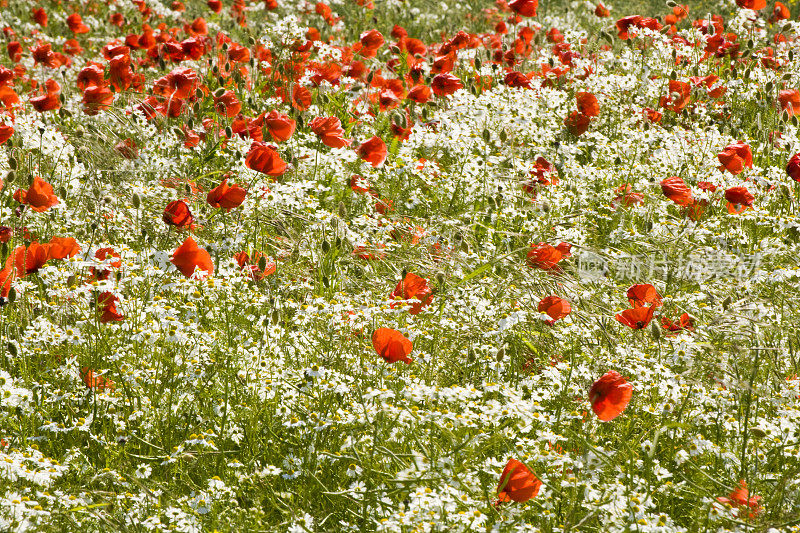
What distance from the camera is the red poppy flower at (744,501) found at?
2258 mm

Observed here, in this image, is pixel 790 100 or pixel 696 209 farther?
pixel 790 100

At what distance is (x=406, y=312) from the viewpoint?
3.27m

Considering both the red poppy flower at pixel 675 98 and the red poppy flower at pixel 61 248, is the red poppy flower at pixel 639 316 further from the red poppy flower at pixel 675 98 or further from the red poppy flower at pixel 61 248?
the red poppy flower at pixel 675 98

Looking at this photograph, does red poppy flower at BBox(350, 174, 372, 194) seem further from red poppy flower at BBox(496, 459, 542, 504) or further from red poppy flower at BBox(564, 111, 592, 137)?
red poppy flower at BBox(496, 459, 542, 504)

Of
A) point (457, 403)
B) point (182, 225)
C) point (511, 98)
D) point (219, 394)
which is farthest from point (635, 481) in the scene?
point (511, 98)

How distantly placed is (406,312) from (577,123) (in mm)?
2185

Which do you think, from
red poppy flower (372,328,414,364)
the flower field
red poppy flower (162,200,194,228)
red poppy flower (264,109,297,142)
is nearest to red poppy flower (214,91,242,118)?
the flower field

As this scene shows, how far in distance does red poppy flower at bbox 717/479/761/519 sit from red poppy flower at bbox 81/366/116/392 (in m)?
1.90

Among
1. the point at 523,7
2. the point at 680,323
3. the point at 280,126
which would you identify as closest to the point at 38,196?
the point at 280,126

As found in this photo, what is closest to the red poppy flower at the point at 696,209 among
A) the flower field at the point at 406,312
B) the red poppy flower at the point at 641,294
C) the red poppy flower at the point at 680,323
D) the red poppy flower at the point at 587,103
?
the flower field at the point at 406,312

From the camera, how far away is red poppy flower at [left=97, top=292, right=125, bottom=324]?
3.00 metres

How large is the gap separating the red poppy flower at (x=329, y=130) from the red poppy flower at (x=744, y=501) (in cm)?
233

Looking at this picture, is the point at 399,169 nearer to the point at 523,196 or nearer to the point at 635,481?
the point at 523,196

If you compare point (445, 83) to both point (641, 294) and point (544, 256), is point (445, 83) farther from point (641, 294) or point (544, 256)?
point (641, 294)
